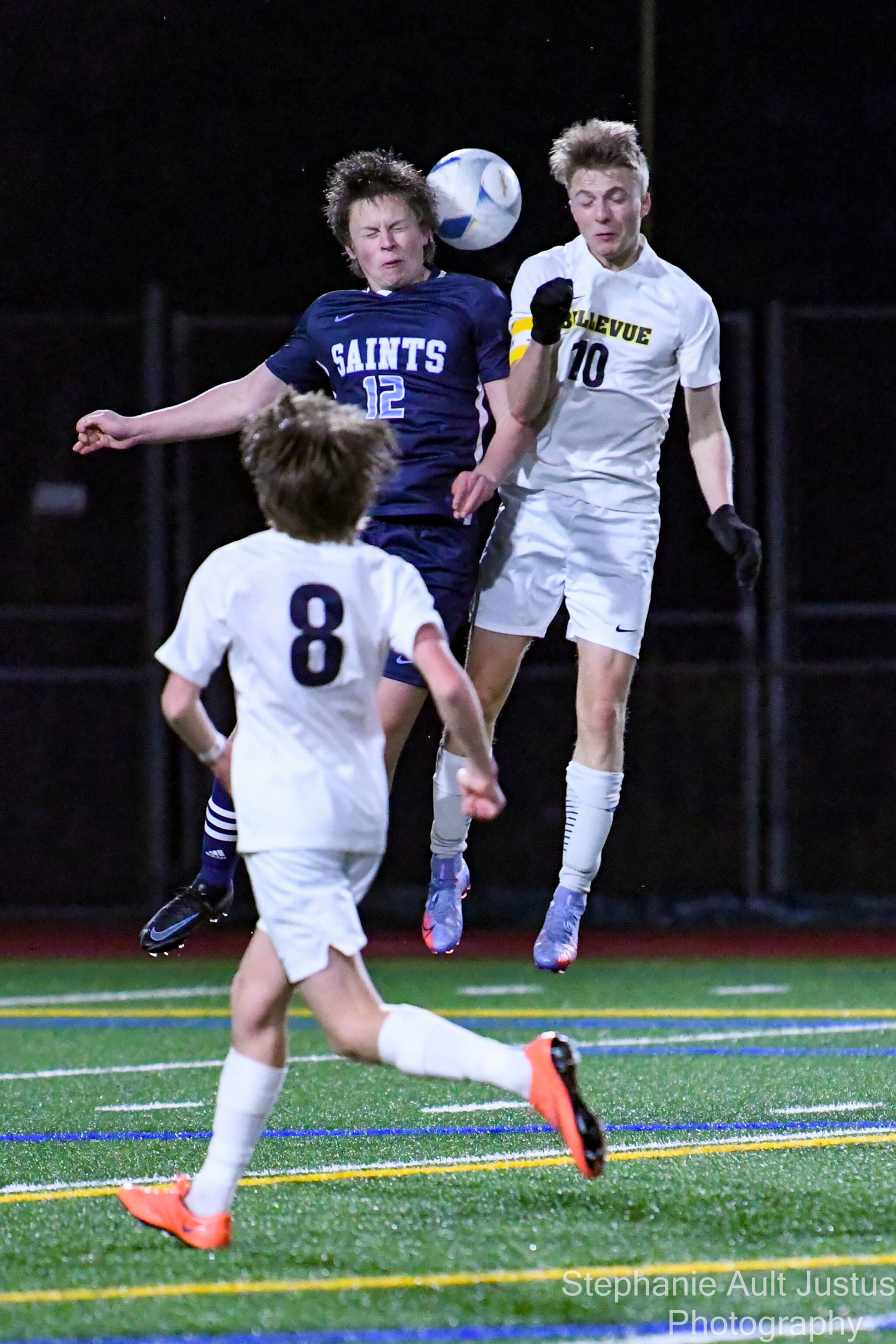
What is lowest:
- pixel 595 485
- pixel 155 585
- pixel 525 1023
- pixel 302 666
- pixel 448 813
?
→ pixel 525 1023

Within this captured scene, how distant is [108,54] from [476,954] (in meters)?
9.08

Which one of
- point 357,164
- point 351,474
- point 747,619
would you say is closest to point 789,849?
point 747,619

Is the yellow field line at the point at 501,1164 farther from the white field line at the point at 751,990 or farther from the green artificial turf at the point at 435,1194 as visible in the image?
the white field line at the point at 751,990

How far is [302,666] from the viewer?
14.3 feet

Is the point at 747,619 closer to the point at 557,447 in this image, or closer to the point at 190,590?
the point at 557,447

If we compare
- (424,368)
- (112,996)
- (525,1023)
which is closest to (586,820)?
(424,368)

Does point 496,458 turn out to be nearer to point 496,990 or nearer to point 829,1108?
point 829,1108

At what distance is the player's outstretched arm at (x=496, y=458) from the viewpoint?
6.00 metres

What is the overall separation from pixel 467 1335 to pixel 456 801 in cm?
289

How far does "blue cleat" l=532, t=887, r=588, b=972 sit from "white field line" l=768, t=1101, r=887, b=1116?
3.14ft

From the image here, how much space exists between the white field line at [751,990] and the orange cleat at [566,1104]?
668cm

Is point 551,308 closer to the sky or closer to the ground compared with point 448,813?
closer to the sky

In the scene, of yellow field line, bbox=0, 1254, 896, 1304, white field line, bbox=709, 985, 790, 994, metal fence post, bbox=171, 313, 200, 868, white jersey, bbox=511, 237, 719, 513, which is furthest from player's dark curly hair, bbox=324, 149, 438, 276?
metal fence post, bbox=171, 313, 200, 868

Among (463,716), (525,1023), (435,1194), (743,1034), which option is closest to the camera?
(463,716)
